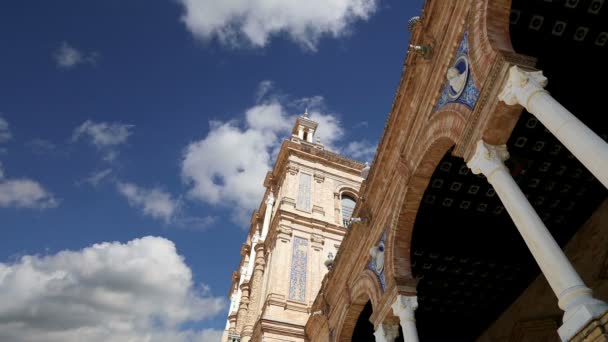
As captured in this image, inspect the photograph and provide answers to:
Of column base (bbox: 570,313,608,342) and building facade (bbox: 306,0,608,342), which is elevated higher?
building facade (bbox: 306,0,608,342)

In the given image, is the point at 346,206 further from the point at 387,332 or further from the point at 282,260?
the point at 387,332

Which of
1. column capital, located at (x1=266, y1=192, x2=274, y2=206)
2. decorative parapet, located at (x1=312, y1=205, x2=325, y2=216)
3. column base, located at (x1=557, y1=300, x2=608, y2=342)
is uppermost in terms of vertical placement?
column capital, located at (x1=266, y1=192, x2=274, y2=206)

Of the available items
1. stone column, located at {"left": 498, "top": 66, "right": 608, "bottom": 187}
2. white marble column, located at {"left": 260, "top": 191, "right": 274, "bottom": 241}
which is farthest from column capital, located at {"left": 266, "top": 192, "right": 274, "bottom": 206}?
stone column, located at {"left": 498, "top": 66, "right": 608, "bottom": 187}

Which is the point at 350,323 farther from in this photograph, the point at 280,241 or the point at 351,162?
the point at 351,162

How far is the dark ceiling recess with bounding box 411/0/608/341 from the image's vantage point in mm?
6426

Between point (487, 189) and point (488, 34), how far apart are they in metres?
3.75

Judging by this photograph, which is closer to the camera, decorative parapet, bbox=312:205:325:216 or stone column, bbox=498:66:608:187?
stone column, bbox=498:66:608:187

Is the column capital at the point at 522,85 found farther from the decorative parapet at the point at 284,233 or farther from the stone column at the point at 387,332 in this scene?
the decorative parapet at the point at 284,233

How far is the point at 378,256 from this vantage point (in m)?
9.55

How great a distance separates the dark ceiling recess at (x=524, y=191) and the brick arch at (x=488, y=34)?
1.93 ft

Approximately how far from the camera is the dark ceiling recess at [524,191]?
643 centimetres

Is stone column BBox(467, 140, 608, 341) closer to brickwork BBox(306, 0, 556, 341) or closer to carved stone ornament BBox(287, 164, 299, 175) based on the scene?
brickwork BBox(306, 0, 556, 341)

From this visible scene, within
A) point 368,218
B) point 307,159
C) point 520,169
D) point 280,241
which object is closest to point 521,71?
point 520,169

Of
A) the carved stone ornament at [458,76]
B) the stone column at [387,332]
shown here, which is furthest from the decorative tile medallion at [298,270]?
the carved stone ornament at [458,76]
